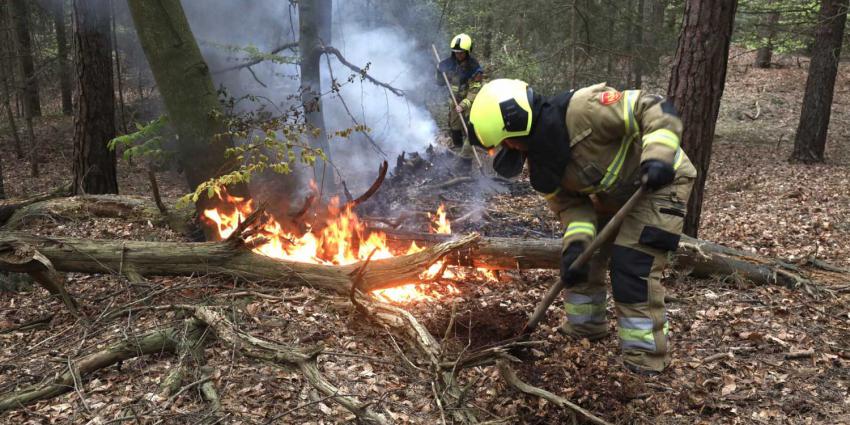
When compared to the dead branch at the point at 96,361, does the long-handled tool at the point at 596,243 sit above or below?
above

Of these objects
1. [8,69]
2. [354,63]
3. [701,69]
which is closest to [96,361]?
[701,69]

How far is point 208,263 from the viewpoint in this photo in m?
4.59

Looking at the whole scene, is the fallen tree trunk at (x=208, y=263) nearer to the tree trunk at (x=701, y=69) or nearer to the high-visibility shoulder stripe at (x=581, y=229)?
the high-visibility shoulder stripe at (x=581, y=229)

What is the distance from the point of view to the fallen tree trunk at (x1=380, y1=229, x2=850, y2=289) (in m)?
4.80

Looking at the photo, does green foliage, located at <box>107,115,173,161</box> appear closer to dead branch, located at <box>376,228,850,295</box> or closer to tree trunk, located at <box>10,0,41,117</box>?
dead branch, located at <box>376,228,850,295</box>

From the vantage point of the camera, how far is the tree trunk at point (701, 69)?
486 centimetres

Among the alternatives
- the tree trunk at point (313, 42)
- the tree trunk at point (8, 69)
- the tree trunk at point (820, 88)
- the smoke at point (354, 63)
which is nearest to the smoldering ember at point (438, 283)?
the tree trunk at point (313, 42)

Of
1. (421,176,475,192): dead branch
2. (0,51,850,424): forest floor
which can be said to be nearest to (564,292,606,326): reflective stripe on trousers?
(0,51,850,424): forest floor

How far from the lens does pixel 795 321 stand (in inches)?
163

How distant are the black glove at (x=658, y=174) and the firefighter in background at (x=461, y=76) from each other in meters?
5.56

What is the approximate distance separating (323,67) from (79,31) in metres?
8.05

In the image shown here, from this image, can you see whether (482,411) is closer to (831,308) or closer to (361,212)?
(831,308)

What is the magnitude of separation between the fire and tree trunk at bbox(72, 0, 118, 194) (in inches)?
103

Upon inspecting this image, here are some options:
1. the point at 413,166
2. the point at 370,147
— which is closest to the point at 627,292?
the point at 413,166
